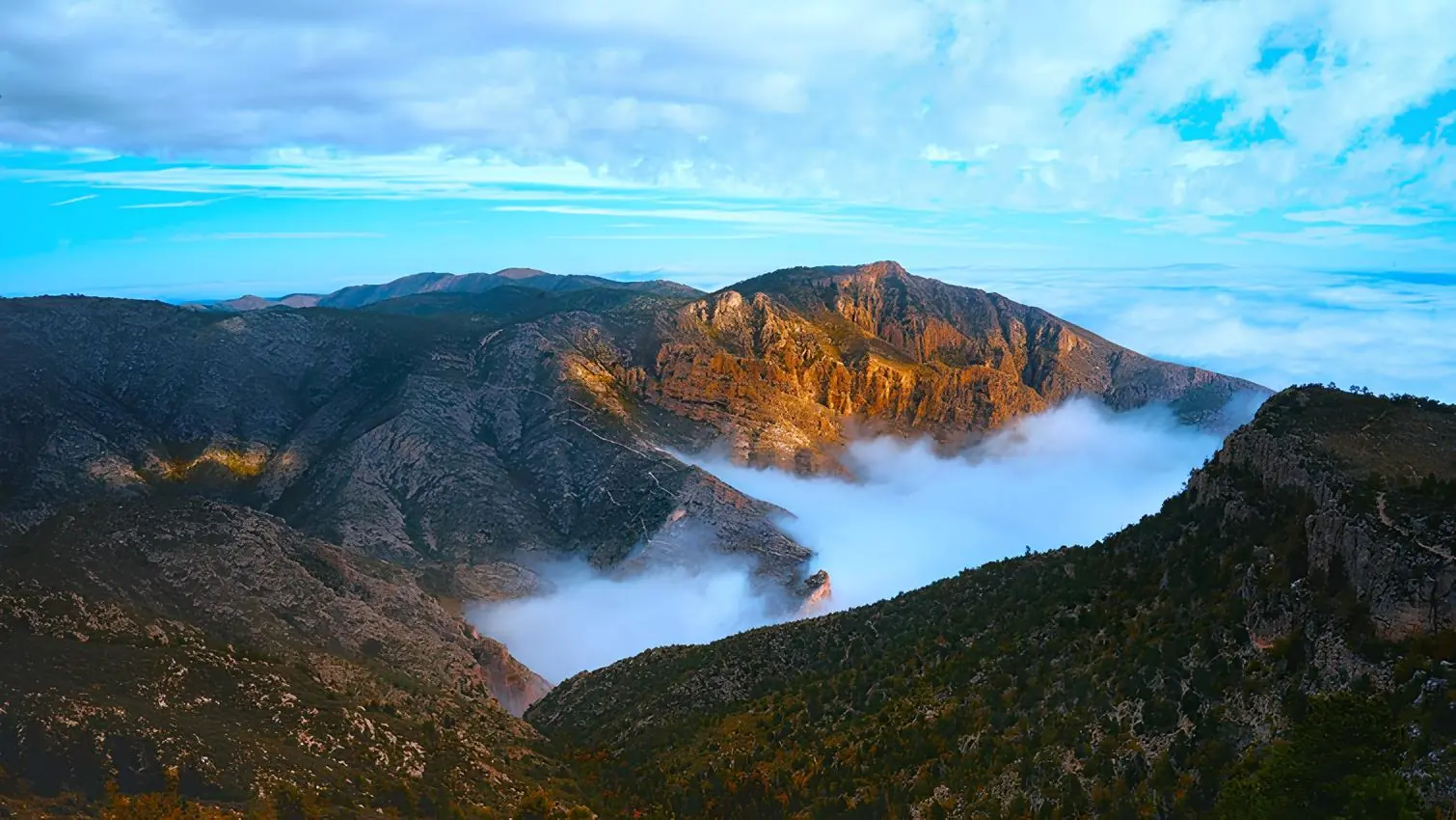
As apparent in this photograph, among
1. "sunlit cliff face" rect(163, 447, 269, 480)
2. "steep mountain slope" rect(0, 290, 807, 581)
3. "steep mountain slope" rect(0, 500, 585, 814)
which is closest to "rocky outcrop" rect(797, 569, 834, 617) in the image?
"steep mountain slope" rect(0, 290, 807, 581)

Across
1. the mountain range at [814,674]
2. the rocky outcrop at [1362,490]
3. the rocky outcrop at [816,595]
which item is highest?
the rocky outcrop at [1362,490]

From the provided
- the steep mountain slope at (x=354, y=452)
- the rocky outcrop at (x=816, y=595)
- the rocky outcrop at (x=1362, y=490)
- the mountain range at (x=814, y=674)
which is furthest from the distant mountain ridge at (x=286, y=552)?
the rocky outcrop at (x=1362, y=490)

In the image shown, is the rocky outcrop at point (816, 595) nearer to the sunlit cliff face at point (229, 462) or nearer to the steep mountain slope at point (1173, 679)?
the steep mountain slope at point (1173, 679)

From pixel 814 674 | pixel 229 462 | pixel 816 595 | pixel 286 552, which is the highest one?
pixel 286 552

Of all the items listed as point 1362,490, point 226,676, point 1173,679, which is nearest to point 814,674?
point 1173,679

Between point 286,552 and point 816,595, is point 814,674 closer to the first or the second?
point 286,552

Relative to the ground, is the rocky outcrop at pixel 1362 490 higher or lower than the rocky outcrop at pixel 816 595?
higher
